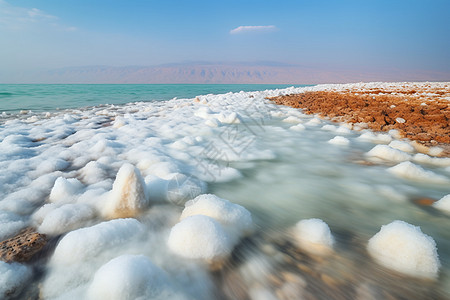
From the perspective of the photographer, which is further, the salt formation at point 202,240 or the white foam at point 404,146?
the white foam at point 404,146

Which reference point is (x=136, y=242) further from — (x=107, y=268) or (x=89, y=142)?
(x=89, y=142)

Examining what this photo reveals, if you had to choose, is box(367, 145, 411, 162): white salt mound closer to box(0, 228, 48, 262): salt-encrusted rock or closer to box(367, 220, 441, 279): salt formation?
box(367, 220, 441, 279): salt formation

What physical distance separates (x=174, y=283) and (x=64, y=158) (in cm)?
267

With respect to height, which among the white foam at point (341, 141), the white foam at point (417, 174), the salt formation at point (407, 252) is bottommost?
the white foam at point (341, 141)

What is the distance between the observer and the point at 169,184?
1899 millimetres

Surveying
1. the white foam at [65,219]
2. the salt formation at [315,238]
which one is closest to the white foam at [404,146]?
the salt formation at [315,238]

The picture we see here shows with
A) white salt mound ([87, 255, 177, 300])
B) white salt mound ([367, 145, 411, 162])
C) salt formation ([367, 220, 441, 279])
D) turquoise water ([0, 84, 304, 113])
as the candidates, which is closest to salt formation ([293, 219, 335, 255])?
salt formation ([367, 220, 441, 279])

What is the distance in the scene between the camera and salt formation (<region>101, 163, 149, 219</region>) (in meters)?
1.52

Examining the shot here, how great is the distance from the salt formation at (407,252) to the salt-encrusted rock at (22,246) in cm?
191

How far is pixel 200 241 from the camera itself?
1170mm

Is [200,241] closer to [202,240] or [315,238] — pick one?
[202,240]

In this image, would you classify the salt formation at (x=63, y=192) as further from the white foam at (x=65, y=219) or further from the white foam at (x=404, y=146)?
the white foam at (x=404, y=146)

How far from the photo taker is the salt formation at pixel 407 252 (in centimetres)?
112

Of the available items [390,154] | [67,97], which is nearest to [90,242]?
[390,154]
